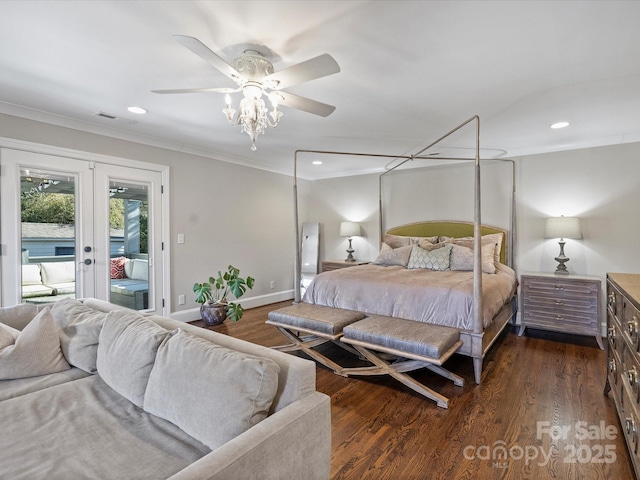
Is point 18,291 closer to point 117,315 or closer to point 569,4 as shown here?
point 117,315

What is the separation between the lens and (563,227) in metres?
3.81

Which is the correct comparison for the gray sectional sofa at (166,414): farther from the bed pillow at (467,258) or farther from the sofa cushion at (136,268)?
→ the bed pillow at (467,258)

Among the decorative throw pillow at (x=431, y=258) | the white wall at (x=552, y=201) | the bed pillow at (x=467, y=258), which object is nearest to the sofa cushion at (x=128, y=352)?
the decorative throw pillow at (x=431, y=258)

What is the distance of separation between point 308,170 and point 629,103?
4.22 metres

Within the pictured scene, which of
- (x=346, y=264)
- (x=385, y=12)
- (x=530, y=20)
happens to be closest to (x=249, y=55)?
(x=385, y=12)

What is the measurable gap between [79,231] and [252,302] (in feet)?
8.59

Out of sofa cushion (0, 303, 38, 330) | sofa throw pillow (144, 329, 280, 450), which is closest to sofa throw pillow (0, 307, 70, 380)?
sofa cushion (0, 303, 38, 330)

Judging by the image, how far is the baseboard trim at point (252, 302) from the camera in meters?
4.41

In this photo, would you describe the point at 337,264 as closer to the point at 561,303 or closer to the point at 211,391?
the point at 561,303

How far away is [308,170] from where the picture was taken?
232 inches

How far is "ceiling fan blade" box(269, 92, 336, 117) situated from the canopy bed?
1101mm

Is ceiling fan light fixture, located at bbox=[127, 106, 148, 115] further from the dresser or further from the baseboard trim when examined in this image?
the dresser

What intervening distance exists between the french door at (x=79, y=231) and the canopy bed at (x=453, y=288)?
196 centimetres

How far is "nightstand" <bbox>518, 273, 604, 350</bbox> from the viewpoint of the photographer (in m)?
3.52
